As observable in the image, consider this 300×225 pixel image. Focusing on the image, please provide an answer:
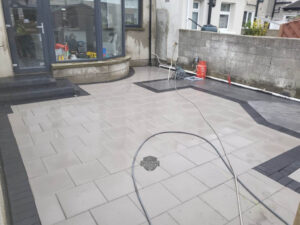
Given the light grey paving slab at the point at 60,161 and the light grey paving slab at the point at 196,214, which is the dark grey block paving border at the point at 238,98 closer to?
the light grey paving slab at the point at 196,214

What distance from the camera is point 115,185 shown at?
112 inches

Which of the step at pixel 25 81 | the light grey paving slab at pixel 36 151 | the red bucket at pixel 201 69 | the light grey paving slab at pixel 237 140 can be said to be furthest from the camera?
the red bucket at pixel 201 69

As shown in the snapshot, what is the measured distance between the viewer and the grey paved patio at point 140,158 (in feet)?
8.11

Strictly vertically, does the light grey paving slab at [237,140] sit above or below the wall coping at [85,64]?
below

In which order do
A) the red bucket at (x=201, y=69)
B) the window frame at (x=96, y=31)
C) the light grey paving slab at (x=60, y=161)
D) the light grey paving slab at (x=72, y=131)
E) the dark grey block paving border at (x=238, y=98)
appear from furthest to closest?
the red bucket at (x=201, y=69)
the window frame at (x=96, y=31)
the dark grey block paving border at (x=238, y=98)
the light grey paving slab at (x=72, y=131)
the light grey paving slab at (x=60, y=161)

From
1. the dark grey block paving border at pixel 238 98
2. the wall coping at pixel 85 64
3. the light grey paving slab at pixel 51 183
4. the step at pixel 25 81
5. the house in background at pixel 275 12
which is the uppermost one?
the house in background at pixel 275 12

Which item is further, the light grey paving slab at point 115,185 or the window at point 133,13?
the window at point 133,13

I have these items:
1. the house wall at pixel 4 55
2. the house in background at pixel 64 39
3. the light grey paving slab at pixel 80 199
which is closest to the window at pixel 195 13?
the house in background at pixel 64 39

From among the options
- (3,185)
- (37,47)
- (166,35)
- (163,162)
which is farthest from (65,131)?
(166,35)

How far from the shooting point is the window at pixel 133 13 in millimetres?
8906

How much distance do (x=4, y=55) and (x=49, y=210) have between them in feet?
16.2

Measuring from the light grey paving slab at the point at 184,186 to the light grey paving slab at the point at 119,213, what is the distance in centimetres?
51

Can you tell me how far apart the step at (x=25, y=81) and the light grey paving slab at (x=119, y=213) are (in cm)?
440

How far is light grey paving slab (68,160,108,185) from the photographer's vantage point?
2941 mm
